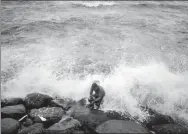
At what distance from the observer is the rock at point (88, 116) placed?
5.15m

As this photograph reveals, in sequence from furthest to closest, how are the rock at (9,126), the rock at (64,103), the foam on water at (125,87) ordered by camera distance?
the foam on water at (125,87)
the rock at (64,103)
the rock at (9,126)

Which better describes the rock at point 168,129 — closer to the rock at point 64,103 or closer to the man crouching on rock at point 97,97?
the man crouching on rock at point 97,97

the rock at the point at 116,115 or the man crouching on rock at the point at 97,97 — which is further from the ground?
the man crouching on rock at the point at 97,97

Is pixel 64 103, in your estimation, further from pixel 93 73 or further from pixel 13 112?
pixel 93 73

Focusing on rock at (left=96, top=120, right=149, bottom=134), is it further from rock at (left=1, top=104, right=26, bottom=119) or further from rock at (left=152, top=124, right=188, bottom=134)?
rock at (left=1, top=104, right=26, bottom=119)

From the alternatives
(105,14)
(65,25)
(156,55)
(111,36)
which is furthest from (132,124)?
(105,14)

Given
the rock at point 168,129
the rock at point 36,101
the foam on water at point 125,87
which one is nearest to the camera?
the rock at point 168,129

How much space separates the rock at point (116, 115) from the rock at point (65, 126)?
3.32 feet

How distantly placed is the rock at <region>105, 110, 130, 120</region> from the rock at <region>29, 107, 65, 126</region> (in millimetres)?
1278

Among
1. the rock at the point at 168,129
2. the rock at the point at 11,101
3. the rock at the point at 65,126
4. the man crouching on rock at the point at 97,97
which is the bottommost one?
the rock at the point at 168,129

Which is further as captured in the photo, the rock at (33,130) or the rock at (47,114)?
the rock at (47,114)

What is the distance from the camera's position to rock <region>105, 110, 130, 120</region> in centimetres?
565

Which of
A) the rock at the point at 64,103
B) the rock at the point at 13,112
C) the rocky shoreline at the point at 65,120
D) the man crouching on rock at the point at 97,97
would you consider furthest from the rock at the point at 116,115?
the rock at the point at 13,112

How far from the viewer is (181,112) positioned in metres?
6.36
